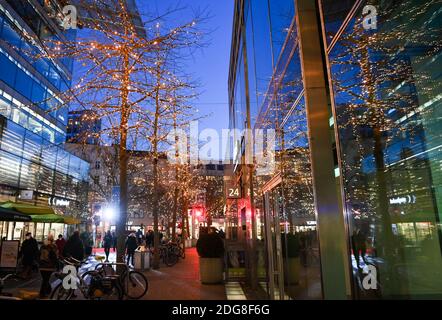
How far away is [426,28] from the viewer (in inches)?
120

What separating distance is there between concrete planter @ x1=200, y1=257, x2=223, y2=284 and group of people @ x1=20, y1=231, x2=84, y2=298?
4.40 metres

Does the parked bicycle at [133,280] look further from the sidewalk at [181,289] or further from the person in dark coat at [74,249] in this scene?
the person in dark coat at [74,249]

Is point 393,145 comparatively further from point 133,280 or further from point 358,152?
point 133,280

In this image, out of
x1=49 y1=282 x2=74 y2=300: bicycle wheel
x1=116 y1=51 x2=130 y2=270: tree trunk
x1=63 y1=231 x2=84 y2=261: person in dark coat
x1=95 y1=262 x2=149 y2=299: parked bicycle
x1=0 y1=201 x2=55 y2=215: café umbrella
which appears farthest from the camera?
x1=0 y1=201 x2=55 y2=215: café umbrella

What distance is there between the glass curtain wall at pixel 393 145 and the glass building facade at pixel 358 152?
0.04 ft

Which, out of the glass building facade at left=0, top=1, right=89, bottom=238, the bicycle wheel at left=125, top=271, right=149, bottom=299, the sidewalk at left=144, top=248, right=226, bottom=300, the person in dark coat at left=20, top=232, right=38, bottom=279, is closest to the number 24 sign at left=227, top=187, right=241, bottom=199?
the sidewalk at left=144, top=248, right=226, bottom=300

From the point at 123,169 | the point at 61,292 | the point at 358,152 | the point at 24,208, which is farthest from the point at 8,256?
the point at 358,152

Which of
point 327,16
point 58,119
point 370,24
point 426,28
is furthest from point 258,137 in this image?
point 58,119

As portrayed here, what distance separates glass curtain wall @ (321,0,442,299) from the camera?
2867mm

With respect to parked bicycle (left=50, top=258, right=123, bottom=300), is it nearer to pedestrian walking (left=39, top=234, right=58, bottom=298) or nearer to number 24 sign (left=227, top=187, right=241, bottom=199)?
pedestrian walking (left=39, top=234, right=58, bottom=298)

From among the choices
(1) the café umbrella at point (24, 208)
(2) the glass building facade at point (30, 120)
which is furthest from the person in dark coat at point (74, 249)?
(2) the glass building facade at point (30, 120)

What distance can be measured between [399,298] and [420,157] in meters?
1.40

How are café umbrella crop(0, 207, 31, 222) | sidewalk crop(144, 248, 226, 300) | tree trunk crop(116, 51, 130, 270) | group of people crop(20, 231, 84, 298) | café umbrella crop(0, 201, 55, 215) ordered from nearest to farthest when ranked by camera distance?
sidewalk crop(144, 248, 226, 300) → group of people crop(20, 231, 84, 298) → tree trunk crop(116, 51, 130, 270) → café umbrella crop(0, 207, 31, 222) → café umbrella crop(0, 201, 55, 215)
